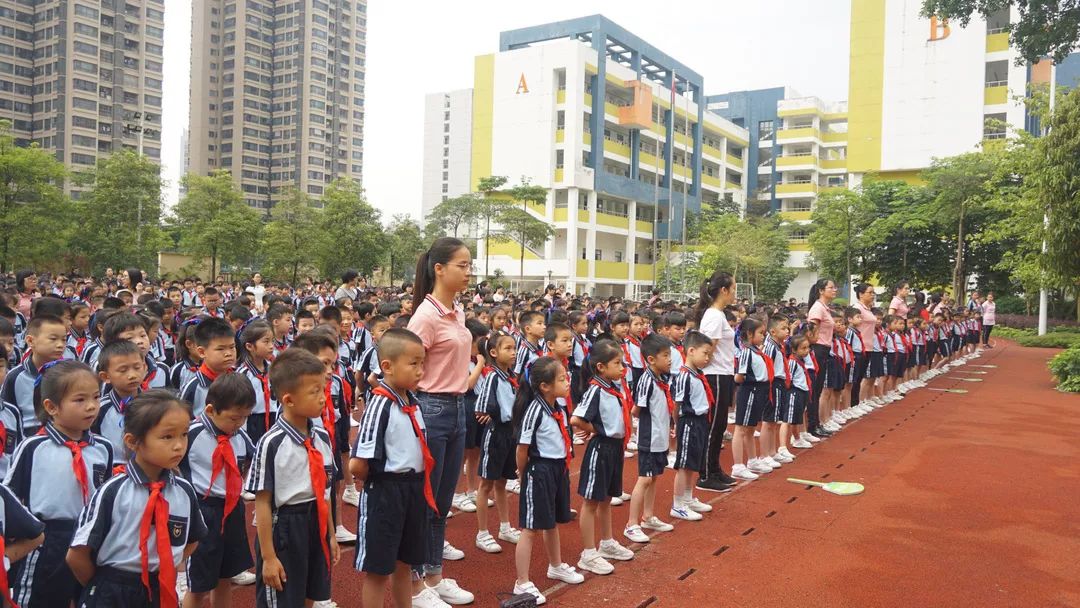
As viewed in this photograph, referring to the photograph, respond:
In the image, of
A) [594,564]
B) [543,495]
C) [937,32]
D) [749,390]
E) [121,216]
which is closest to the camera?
[543,495]

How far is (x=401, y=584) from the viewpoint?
3160mm

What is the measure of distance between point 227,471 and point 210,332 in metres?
1.07

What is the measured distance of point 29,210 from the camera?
21.2 meters

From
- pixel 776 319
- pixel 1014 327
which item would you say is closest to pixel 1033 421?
pixel 776 319

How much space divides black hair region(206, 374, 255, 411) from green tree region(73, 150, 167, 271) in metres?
23.1

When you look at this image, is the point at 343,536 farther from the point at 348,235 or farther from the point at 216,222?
the point at 216,222

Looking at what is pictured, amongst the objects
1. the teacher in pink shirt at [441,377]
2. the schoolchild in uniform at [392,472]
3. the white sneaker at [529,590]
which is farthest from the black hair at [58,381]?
the white sneaker at [529,590]

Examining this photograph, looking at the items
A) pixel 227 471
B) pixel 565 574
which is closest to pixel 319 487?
pixel 227 471

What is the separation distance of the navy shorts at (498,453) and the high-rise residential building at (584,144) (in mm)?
28249

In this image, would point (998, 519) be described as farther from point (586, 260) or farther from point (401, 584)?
point (586, 260)

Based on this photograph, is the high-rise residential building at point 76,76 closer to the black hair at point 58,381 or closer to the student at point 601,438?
the student at point 601,438

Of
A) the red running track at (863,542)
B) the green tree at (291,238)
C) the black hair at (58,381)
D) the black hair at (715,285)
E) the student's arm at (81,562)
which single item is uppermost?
the green tree at (291,238)

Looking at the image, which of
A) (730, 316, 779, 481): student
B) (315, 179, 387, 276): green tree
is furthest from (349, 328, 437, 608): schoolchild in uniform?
(315, 179, 387, 276): green tree

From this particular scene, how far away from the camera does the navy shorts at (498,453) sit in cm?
457
